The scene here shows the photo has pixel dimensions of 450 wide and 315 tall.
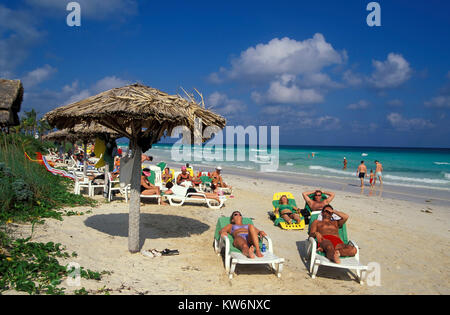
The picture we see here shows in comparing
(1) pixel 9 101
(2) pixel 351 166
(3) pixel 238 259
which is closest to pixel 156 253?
(3) pixel 238 259

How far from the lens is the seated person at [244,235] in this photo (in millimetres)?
4575

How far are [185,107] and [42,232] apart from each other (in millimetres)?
3125

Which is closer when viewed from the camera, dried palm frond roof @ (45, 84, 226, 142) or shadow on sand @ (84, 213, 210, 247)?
dried palm frond roof @ (45, 84, 226, 142)

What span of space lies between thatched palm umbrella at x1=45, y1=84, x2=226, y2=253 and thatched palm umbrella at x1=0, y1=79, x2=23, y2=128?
2534mm

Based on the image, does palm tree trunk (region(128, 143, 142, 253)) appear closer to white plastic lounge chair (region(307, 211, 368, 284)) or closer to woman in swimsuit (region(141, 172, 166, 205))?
white plastic lounge chair (region(307, 211, 368, 284))

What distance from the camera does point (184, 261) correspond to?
481 cm

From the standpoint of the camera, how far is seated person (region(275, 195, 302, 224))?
295 inches

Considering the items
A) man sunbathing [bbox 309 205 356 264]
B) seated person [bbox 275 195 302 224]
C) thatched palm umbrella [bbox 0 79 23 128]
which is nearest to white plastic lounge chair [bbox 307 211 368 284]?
man sunbathing [bbox 309 205 356 264]

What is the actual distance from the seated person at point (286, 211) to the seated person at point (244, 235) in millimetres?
2600

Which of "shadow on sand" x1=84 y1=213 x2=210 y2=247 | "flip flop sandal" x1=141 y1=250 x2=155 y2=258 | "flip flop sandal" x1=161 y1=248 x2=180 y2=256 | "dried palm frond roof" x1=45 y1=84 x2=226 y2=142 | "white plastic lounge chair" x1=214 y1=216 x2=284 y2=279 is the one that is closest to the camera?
"dried palm frond roof" x1=45 y1=84 x2=226 y2=142

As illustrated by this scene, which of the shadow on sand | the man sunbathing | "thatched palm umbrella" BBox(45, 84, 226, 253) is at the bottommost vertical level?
the shadow on sand

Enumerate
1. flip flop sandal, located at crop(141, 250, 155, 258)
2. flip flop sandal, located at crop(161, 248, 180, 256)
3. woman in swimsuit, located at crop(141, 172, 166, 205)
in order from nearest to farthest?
flip flop sandal, located at crop(141, 250, 155, 258)
flip flop sandal, located at crop(161, 248, 180, 256)
woman in swimsuit, located at crop(141, 172, 166, 205)
